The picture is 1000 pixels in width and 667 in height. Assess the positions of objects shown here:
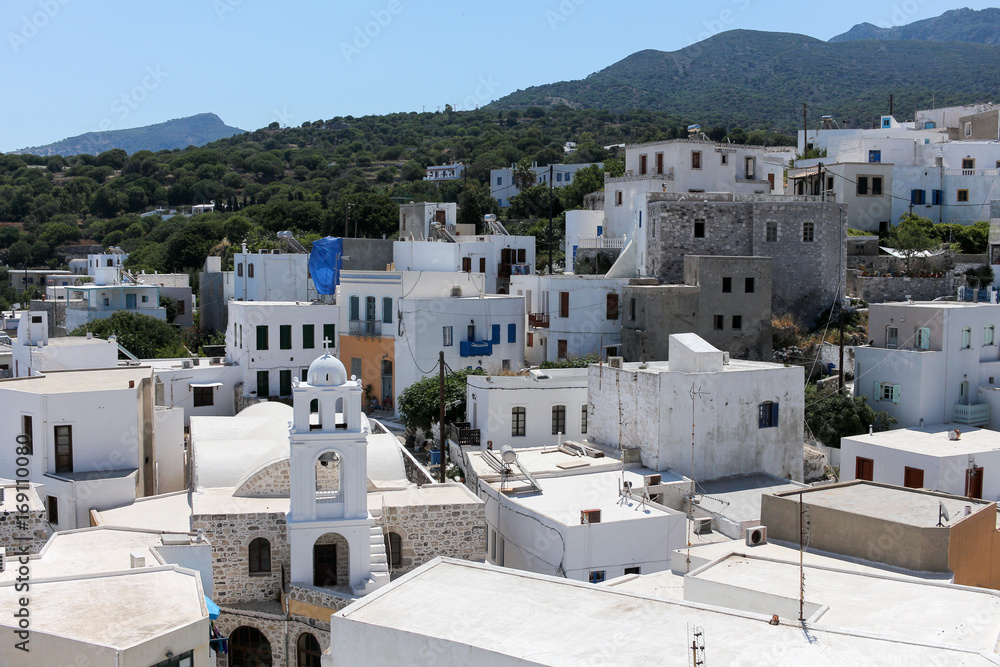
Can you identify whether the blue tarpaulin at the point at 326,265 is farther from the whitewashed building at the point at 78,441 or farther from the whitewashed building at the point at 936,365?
the whitewashed building at the point at 936,365

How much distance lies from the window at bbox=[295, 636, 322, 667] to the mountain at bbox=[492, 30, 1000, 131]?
391ft

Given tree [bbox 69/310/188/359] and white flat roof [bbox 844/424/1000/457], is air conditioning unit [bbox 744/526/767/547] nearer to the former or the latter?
white flat roof [bbox 844/424/1000/457]

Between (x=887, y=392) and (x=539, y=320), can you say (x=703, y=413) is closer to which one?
(x=887, y=392)

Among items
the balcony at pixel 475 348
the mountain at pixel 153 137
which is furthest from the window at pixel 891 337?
the mountain at pixel 153 137

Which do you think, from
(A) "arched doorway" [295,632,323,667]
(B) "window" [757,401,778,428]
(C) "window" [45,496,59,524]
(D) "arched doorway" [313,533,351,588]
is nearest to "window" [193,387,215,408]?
(C) "window" [45,496,59,524]

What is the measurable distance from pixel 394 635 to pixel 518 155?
88414 mm

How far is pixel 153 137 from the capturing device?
169 metres

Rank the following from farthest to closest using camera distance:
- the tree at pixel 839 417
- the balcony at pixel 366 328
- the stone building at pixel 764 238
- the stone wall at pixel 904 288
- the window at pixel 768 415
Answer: the stone wall at pixel 904 288
the stone building at pixel 764 238
the balcony at pixel 366 328
the tree at pixel 839 417
the window at pixel 768 415

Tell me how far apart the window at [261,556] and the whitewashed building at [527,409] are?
30.0ft

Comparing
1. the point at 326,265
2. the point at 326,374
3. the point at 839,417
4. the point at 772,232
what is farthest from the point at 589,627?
the point at 772,232

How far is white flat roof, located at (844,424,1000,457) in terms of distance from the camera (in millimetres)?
Result: 24734

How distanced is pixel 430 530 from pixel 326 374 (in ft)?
12.3

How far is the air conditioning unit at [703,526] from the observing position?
20609mm

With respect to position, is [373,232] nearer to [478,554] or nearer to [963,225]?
[963,225]
